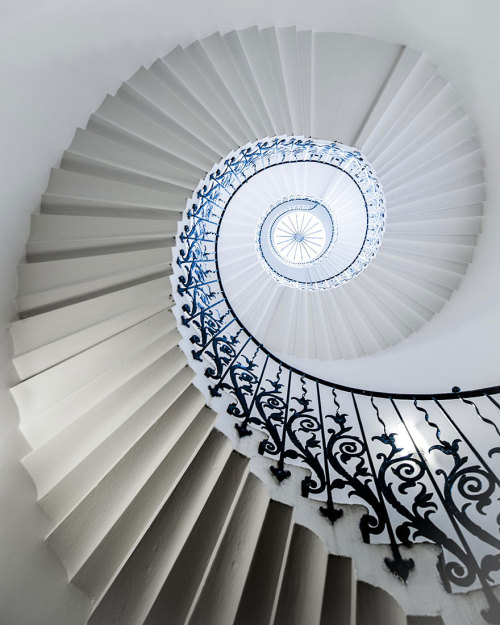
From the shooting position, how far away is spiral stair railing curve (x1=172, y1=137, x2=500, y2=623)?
239cm

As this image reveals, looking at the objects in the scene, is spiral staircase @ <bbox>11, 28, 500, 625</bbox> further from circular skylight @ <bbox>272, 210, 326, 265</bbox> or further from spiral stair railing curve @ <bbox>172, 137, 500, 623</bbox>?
circular skylight @ <bbox>272, 210, 326, 265</bbox>

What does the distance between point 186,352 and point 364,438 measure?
2019mm

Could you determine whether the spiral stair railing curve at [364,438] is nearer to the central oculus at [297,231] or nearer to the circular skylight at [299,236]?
the central oculus at [297,231]

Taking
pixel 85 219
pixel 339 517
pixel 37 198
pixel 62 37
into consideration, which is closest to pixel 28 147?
pixel 37 198

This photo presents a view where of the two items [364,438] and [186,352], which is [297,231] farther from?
[364,438]

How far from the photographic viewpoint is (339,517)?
2.51m

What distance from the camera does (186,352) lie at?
350 cm

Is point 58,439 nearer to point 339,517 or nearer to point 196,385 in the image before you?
point 196,385

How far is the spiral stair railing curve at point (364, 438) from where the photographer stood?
2.39 m

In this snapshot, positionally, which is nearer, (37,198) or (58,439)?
(58,439)

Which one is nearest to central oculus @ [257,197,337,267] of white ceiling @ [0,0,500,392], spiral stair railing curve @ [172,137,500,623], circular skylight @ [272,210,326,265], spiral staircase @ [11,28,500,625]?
circular skylight @ [272,210,326,265]

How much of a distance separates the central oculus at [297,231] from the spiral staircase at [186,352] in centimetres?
489

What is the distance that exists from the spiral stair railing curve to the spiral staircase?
0.34 feet

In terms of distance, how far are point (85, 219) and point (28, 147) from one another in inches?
32.4
